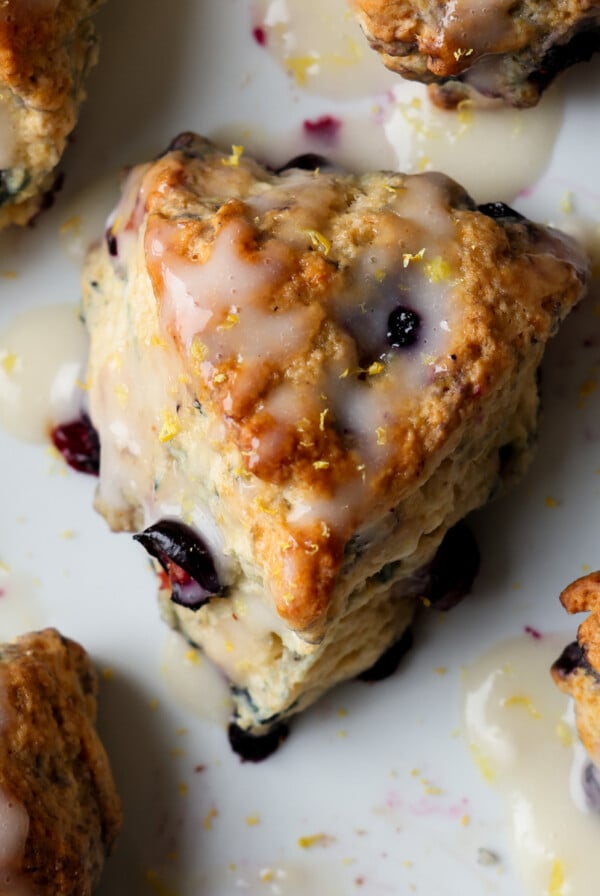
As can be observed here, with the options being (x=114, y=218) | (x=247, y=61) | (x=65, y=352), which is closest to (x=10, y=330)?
(x=65, y=352)

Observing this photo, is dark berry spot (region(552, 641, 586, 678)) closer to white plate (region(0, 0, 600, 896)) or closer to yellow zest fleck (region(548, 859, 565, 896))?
white plate (region(0, 0, 600, 896))

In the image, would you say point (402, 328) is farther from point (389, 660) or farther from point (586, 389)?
point (389, 660)

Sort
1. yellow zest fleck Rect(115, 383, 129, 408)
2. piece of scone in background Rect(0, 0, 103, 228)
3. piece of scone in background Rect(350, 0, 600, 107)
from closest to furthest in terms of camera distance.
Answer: piece of scone in background Rect(350, 0, 600, 107) < piece of scone in background Rect(0, 0, 103, 228) < yellow zest fleck Rect(115, 383, 129, 408)

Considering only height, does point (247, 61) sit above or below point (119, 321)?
above

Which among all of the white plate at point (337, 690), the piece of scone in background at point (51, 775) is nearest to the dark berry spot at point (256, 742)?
the white plate at point (337, 690)

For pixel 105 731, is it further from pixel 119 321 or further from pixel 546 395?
pixel 546 395

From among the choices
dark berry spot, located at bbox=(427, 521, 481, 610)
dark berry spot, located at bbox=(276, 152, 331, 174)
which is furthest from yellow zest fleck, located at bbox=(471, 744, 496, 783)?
dark berry spot, located at bbox=(276, 152, 331, 174)
